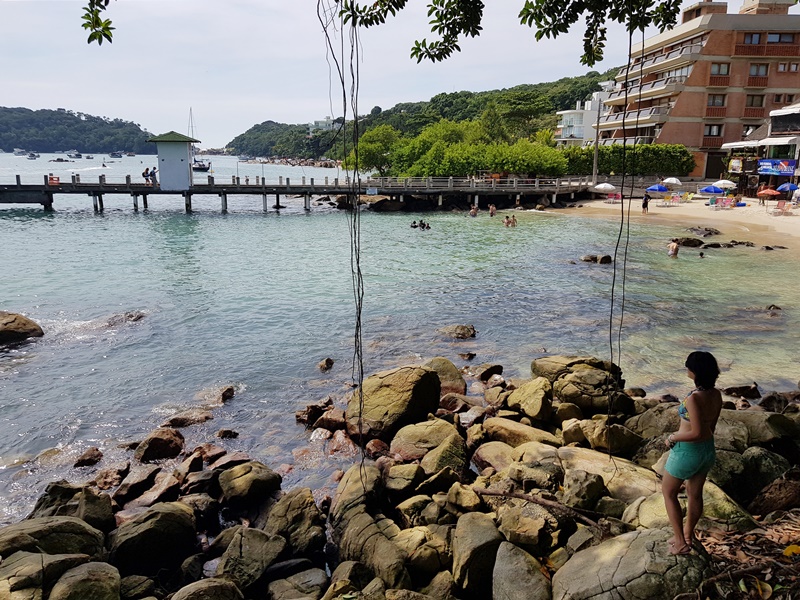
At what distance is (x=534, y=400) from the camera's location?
1022 centimetres

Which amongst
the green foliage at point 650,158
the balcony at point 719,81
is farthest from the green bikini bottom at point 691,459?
the balcony at point 719,81

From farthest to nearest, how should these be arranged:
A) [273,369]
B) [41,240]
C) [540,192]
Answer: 1. [540,192]
2. [41,240]
3. [273,369]

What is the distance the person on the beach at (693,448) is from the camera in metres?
4.58

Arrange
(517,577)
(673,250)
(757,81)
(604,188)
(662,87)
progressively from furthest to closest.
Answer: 1. (662,87)
2. (757,81)
3. (604,188)
4. (673,250)
5. (517,577)

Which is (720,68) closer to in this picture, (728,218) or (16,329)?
(728,218)

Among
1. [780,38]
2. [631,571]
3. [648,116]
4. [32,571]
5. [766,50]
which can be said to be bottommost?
[32,571]

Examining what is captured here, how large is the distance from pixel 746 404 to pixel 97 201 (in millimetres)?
60475

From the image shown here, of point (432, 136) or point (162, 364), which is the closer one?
point (162, 364)

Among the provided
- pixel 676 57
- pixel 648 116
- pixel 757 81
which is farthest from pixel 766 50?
pixel 648 116

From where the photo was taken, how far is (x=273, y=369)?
1470cm

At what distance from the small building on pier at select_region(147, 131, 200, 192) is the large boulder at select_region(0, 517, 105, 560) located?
153 feet

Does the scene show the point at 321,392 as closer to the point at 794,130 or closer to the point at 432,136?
the point at 794,130

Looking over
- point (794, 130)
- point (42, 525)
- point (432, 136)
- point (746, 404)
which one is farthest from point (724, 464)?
point (432, 136)

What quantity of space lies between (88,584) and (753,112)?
223 ft
